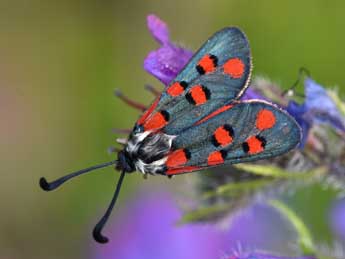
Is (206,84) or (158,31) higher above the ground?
(158,31)

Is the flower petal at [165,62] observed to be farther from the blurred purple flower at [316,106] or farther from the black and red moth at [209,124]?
the blurred purple flower at [316,106]

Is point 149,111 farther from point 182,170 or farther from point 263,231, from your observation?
point 263,231

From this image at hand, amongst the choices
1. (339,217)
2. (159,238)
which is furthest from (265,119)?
(159,238)

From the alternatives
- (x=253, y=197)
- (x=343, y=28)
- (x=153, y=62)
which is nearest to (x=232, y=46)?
(x=153, y=62)

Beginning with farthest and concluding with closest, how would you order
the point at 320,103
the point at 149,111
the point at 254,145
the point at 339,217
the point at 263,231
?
the point at 263,231, the point at 339,217, the point at 320,103, the point at 149,111, the point at 254,145

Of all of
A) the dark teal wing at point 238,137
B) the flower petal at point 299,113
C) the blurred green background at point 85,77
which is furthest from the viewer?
the blurred green background at point 85,77

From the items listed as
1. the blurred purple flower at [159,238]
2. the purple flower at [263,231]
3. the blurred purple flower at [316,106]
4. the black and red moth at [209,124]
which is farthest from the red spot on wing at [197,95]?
the purple flower at [263,231]

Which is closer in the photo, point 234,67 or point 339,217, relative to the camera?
point 234,67

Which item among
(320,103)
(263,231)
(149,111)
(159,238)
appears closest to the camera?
(149,111)
